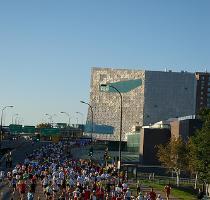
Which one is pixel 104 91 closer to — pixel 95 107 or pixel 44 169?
pixel 95 107

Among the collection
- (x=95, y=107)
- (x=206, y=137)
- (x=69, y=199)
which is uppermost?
(x=95, y=107)

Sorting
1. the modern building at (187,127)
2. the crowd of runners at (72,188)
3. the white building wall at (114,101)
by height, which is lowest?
the crowd of runners at (72,188)

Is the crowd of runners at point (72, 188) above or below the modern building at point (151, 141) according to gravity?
below

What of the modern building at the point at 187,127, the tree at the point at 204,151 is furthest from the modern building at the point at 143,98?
the tree at the point at 204,151

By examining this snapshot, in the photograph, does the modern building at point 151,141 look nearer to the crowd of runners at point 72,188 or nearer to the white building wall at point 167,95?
the crowd of runners at point 72,188

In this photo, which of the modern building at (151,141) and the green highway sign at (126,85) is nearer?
the modern building at (151,141)

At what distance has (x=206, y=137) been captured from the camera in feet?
134

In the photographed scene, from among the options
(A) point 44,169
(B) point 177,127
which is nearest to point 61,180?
(A) point 44,169

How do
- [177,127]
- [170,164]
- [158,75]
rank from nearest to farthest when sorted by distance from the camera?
[170,164] → [177,127] → [158,75]

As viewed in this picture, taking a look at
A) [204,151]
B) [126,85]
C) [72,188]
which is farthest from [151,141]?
[126,85]

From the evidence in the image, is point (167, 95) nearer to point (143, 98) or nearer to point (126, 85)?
point (143, 98)

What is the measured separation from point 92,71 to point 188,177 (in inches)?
4204

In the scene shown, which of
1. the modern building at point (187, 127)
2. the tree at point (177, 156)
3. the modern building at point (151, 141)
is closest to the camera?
the tree at point (177, 156)

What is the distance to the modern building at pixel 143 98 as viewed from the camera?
172375mm
